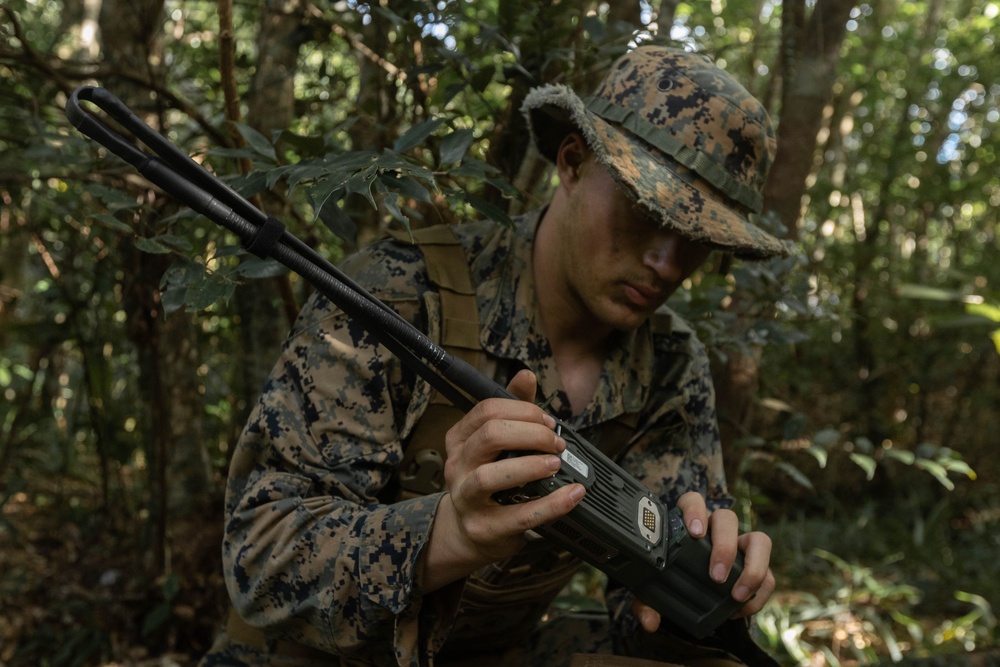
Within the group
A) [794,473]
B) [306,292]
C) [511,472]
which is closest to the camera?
[511,472]

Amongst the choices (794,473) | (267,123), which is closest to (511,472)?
(794,473)

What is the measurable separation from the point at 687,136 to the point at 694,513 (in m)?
0.82

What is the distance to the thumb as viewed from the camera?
1481 mm

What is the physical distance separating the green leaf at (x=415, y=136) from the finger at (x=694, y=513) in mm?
965

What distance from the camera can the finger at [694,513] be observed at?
176 centimetres

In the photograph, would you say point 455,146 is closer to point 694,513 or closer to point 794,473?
point 694,513

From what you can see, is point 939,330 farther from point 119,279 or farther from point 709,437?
point 119,279

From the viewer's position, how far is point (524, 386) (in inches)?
59.1

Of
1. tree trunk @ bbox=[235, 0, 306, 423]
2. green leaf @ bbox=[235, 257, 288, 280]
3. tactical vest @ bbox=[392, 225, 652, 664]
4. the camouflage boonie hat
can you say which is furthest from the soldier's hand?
tree trunk @ bbox=[235, 0, 306, 423]

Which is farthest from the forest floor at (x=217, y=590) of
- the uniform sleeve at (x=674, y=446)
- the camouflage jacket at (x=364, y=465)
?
the camouflage jacket at (x=364, y=465)

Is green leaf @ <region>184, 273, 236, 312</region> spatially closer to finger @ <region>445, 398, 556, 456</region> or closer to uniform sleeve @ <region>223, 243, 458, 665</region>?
uniform sleeve @ <region>223, 243, 458, 665</region>

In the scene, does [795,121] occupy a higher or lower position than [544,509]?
higher

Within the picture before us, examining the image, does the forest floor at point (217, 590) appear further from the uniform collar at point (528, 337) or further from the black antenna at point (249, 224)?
the black antenna at point (249, 224)

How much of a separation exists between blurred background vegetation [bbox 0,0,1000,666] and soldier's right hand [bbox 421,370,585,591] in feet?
1.32
